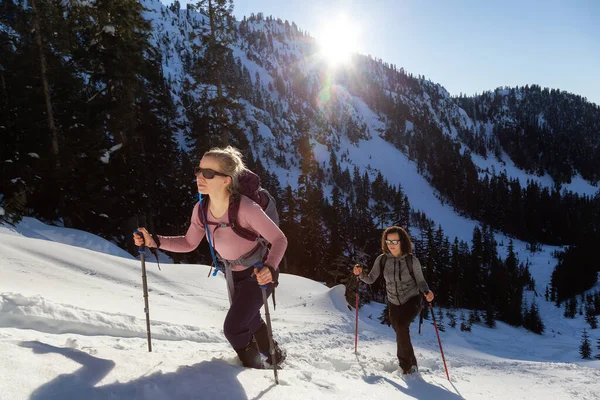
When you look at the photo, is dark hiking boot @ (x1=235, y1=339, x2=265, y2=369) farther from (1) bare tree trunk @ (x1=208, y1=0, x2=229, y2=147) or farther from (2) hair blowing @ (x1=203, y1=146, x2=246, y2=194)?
(1) bare tree trunk @ (x1=208, y1=0, x2=229, y2=147)

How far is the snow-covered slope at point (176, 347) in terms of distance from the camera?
255 cm

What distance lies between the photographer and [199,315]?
7188 millimetres

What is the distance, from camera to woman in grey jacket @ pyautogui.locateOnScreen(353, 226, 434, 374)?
552 centimetres

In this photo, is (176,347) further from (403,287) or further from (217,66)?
(217,66)

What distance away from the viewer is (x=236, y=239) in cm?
331

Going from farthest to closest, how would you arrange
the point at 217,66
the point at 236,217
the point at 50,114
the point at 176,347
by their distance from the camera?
the point at 217,66 < the point at 50,114 < the point at 176,347 < the point at 236,217

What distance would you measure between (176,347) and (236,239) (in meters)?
2.53

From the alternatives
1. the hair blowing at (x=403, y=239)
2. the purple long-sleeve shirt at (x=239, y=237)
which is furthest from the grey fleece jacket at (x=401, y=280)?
the purple long-sleeve shirt at (x=239, y=237)

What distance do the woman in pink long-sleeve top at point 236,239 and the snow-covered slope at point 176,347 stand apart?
389 millimetres

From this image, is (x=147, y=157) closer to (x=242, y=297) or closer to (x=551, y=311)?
(x=242, y=297)

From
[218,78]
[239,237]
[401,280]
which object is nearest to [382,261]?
[401,280]

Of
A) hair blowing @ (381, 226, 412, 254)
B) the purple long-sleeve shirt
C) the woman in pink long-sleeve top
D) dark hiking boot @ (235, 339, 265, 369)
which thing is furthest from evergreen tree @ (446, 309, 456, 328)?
the purple long-sleeve shirt

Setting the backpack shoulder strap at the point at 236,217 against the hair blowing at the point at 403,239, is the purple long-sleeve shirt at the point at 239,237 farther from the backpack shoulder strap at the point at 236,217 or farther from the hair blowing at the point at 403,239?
the hair blowing at the point at 403,239

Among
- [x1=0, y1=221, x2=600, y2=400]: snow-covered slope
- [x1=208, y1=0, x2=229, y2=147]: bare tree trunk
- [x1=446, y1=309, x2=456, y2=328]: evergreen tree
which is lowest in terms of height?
[x1=446, y1=309, x2=456, y2=328]: evergreen tree
